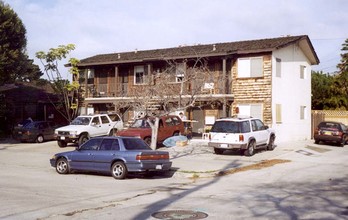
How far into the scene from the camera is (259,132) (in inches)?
912

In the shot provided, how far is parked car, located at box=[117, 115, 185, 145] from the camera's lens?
82.2ft

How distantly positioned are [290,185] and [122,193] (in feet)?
17.0

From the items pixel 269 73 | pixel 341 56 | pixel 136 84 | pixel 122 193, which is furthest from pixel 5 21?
pixel 341 56

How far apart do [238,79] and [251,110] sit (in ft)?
7.19

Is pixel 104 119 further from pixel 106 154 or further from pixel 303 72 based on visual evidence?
pixel 303 72

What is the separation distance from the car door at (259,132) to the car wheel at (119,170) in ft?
29.7

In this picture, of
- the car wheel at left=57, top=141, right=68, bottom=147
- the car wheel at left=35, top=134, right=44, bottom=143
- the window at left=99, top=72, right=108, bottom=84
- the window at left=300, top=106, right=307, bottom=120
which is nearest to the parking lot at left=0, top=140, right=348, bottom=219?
the car wheel at left=57, top=141, right=68, bottom=147

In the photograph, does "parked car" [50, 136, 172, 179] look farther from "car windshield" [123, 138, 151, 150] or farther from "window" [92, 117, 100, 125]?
"window" [92, 117, 100, 125]

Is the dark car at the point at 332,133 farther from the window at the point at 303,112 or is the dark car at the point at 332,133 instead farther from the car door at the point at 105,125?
the car door at the point at 105,125

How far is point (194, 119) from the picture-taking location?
33.0 meters

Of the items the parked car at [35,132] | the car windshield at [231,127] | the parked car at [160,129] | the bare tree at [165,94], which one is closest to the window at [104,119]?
the bare tree at [165,94]

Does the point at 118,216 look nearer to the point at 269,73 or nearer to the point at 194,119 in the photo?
the point at 269,73

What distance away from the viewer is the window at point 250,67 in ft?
97.2

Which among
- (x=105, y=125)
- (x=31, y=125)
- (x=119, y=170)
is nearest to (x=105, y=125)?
(x=105, y=125)
